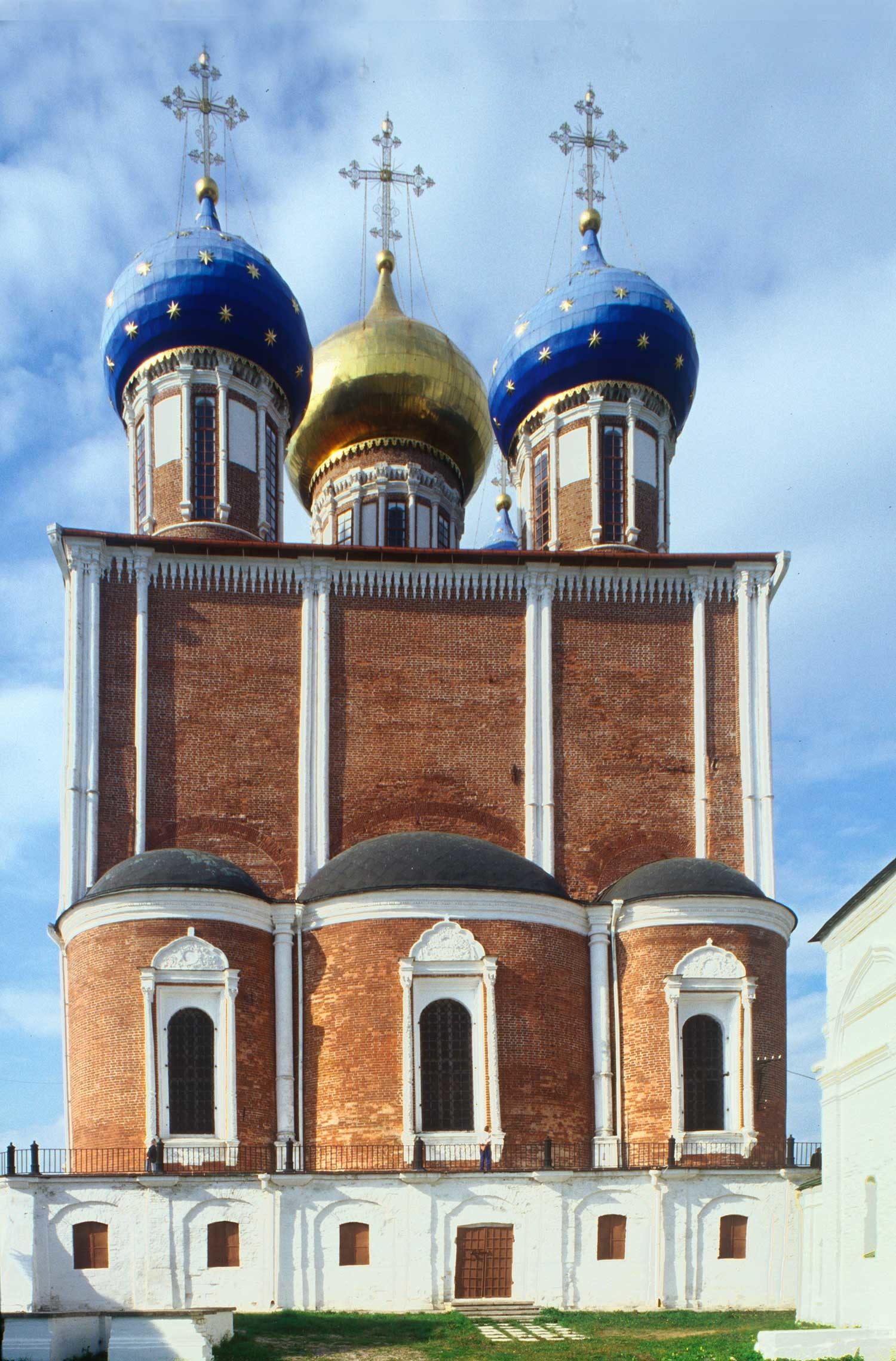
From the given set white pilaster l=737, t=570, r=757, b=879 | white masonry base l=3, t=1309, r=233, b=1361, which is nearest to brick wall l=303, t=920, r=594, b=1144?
white pilaster l=737, t=570, r=757, b=879

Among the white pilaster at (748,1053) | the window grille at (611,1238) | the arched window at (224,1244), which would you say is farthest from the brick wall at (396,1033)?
the arched window at (224,1244)

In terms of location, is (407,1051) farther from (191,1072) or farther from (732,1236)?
(732,1236)

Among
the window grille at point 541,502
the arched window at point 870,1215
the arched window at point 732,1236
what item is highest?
the window grille at point 541,502

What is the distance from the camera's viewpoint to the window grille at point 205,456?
86.3 ft

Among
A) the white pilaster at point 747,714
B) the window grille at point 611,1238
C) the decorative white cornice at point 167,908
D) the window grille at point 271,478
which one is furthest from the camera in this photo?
the window grille at point 271,478

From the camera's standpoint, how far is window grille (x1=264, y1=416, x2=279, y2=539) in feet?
88.4

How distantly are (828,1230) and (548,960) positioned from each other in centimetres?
541

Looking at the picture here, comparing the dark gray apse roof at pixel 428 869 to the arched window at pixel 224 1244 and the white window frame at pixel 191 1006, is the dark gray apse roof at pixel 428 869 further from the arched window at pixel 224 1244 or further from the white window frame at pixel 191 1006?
the arched window at pixel 224 1244

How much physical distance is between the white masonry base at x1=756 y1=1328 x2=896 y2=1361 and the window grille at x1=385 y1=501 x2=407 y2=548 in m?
19.4

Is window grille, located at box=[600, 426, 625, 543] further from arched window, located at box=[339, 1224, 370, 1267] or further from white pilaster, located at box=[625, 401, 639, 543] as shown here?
arched window, located at box=[339, 1224, 370, 1267]

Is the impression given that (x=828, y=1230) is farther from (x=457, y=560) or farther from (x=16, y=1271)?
(x=457, y=560)

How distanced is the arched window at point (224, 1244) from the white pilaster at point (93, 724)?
549cm

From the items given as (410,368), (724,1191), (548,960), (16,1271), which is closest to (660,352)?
(410,368)

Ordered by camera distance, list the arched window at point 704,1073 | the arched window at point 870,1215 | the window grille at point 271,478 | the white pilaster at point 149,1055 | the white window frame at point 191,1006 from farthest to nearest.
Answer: the window grille at point 271,478, the arched window at point 704,1073, the white window frame at point 191,1006, the white pilaster at point 149,1055, the arched window at point 870,1215
